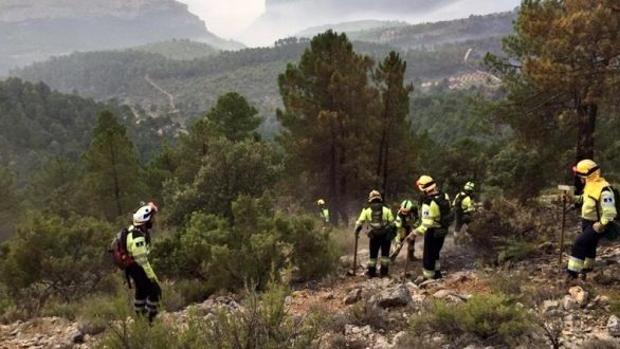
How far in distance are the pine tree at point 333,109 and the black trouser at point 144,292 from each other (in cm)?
1530

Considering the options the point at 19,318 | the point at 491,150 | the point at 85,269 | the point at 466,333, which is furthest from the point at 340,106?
the point at 466,333

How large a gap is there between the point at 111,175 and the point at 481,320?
2329 centimetres

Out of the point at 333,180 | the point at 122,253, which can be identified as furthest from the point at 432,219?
the point at 333,180

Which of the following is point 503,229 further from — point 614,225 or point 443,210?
point 614,225

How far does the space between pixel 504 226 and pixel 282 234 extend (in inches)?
183

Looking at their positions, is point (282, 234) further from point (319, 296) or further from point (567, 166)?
point (567, 166)

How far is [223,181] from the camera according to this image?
695 inches

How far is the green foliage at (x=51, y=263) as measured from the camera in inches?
445

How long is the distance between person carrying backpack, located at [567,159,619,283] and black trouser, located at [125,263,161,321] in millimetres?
6079

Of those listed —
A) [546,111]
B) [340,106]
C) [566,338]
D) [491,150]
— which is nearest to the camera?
[566,338]

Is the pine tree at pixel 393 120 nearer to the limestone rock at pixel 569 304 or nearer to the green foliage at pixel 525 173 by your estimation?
the green foliage at pixel 525 173

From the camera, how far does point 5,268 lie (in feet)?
37.3

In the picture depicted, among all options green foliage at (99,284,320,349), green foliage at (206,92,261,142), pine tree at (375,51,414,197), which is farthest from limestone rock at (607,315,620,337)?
green foliage at (206,92,261,142)

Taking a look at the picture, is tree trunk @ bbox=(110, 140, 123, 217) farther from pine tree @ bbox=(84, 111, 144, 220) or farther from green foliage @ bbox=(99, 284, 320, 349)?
green foliage @ bbox=(99, 284, 320, 349)
